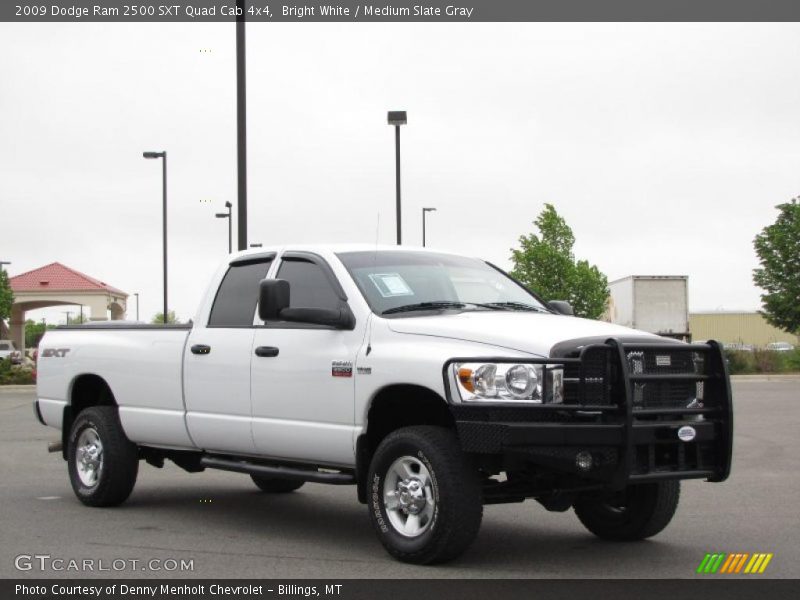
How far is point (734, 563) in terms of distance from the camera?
25.4 feet

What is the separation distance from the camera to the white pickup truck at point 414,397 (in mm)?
7242

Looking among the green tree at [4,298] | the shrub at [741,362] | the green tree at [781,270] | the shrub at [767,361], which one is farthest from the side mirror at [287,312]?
the green tree at [4,298]

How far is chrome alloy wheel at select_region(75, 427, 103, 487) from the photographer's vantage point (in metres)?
10.7

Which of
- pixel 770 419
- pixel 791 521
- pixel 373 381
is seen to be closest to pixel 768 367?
pixel 770 419

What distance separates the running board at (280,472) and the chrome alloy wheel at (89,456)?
4.37 ft

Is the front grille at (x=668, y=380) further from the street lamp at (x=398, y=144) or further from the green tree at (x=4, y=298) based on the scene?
the green tree at (x=4, y=298)

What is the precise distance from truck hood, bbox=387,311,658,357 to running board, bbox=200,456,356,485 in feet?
3.80

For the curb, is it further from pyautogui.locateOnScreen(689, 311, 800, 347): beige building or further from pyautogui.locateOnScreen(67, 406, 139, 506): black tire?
pyautogui.locateOnScreen(689, 311, 800, 347): beige building

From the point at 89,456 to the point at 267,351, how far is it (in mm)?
2827

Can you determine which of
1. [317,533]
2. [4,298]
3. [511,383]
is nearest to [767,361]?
[317,533]

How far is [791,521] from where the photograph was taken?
31.3 feet

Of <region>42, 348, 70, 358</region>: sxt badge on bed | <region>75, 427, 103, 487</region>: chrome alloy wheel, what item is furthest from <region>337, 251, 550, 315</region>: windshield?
<region>42, 348, 70, 358</region>: sxt badge on bed
